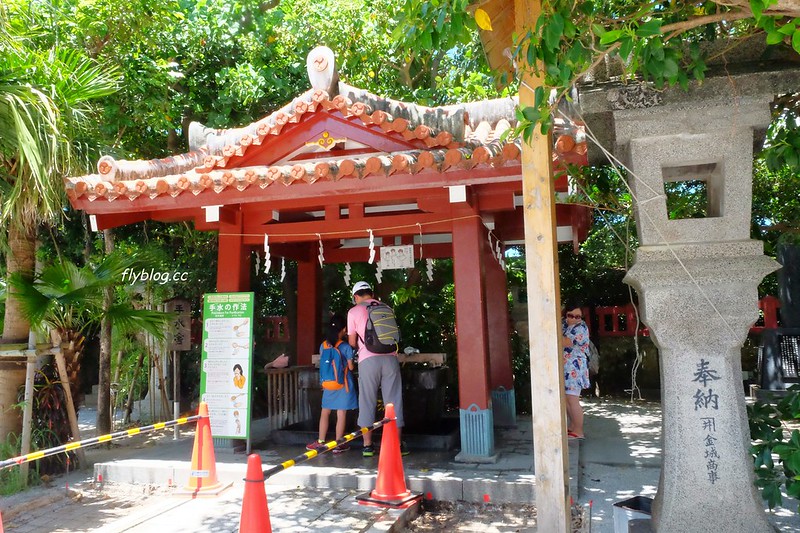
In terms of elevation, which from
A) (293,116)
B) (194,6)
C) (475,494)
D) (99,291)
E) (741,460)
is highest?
(194,6)

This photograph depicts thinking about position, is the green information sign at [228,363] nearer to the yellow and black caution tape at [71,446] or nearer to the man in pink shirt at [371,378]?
the yellow and black caution tape at [71,446]

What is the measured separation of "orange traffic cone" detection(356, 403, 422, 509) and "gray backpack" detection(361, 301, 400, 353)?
1.23 meters

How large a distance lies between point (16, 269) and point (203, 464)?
3.22 meters

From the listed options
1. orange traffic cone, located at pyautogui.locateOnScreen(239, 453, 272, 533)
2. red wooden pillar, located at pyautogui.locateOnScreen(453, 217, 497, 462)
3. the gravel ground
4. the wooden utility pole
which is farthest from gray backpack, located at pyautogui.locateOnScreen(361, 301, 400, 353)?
orange traffic cone, located at pyautogui.locateOnScreen(239, 453, 272, 533)

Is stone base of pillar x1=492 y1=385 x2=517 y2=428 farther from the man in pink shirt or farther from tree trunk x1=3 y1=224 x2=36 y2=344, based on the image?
tree trunk x1=3 y1=224 x2=36 y2=344

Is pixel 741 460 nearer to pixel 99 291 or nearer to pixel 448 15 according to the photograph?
pixel 448 15

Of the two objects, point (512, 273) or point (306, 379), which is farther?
point (512, 273)

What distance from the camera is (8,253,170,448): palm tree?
21.5 ft

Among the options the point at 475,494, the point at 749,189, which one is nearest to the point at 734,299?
the point at 749,189

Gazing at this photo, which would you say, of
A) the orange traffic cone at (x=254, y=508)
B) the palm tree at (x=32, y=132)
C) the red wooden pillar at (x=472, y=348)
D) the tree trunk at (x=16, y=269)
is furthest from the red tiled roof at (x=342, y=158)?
the orange traffic cone at (x=254, y=508)

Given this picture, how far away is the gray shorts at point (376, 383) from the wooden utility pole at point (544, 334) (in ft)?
10.2

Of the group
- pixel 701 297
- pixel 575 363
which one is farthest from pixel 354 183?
pixel 701 297

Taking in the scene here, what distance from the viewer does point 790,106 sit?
4887 millimetres

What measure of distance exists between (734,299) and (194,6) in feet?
37.7
